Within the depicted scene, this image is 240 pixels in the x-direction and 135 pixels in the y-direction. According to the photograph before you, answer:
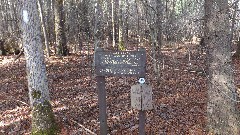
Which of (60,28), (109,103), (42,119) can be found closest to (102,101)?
(42,119)

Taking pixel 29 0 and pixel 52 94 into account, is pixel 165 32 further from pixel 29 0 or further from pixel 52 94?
pixel 29 0

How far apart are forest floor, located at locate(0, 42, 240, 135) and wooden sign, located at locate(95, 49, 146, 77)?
4.64 ft

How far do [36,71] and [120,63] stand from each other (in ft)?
6.72

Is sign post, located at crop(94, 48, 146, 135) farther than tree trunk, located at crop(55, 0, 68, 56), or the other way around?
tree trunk, located at crop(55, 0, 68, 56)

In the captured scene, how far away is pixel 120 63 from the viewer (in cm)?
616

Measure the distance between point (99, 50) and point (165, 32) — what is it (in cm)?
2076

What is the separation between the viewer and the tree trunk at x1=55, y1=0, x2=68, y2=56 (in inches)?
604

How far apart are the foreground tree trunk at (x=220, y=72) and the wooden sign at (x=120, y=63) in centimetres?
171

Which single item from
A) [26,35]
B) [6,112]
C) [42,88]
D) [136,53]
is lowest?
[6,112]

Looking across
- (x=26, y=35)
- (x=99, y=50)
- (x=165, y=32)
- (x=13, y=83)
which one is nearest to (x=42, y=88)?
(x=26, y=35)

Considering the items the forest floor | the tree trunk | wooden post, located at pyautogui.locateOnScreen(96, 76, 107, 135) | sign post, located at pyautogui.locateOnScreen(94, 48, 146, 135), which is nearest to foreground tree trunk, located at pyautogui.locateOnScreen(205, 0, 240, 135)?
the forest floor

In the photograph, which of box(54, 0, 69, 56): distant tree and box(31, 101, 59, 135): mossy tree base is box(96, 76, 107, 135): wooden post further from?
box(54, 0, 69, 56): distant tree

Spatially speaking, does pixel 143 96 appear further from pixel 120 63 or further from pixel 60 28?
pixel 60 28

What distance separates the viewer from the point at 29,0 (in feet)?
20.6
